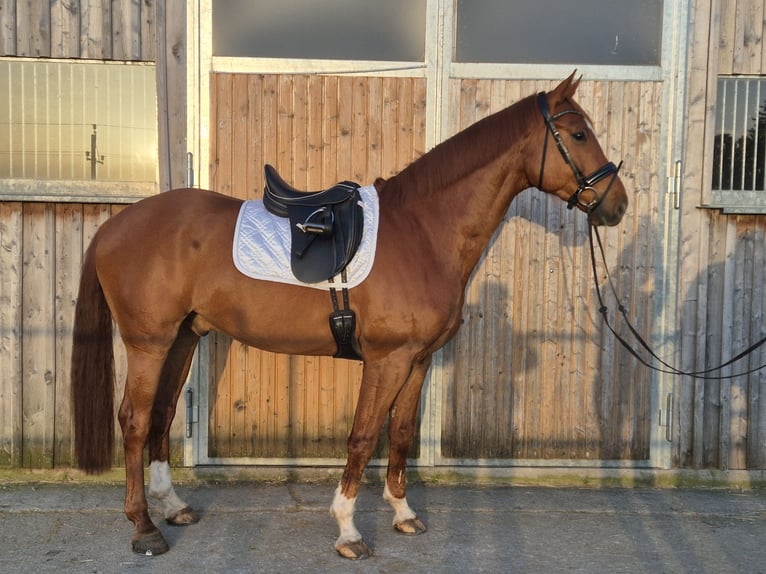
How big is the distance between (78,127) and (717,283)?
4.46 meters

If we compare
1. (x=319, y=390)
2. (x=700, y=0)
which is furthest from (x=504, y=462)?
(x=700, y=0)

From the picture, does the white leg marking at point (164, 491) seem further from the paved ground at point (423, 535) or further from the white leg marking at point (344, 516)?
the white leg marking at point (344, 516)

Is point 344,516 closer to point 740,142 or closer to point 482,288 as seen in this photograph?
point 482,288

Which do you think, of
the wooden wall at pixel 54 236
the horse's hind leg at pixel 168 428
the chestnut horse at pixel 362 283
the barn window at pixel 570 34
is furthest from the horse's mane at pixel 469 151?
Answer: the wooden wall at pixel 54 236

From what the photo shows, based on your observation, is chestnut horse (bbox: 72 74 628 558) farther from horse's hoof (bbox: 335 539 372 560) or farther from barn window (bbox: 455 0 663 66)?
barn window (bbox: 455 0 663 66)

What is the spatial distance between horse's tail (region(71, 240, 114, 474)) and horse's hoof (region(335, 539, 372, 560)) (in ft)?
4.52

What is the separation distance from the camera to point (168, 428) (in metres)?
3.87

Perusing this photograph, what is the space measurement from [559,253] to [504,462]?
149 centimetres

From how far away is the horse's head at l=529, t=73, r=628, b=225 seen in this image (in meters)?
3.40

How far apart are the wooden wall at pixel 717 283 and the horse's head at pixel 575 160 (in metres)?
1.51

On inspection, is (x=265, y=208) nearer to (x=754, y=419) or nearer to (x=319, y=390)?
(x=319, y=390)

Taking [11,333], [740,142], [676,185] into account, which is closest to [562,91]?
[676,185]

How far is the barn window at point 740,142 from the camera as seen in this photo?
4633 millimetres

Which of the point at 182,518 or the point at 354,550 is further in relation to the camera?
the point at 182,518
